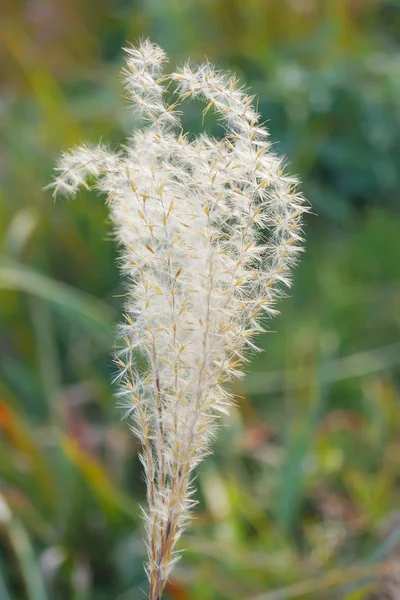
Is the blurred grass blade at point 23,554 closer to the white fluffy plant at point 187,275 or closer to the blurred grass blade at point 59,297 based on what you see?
the blurred grass blade at point 59,297

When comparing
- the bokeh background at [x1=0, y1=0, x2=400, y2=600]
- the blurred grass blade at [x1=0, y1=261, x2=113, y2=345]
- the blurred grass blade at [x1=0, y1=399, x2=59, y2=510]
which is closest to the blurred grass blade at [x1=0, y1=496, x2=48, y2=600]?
the bokeh background at [x1=0, y1=0, x2=400, y2=600]

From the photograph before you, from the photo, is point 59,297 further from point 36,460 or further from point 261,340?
point 261,340

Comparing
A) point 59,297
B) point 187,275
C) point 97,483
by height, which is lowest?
point 187,275

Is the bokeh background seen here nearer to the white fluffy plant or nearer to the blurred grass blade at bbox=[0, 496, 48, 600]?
the blurred grass blade at bbox=[0, 496, 48, 600]

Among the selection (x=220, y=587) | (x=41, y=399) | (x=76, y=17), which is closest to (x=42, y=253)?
(x=41, y=399)

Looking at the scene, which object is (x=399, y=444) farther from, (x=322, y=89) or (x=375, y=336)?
(x=322, y=89)

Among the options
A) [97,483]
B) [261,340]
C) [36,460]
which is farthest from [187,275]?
[261,340]
